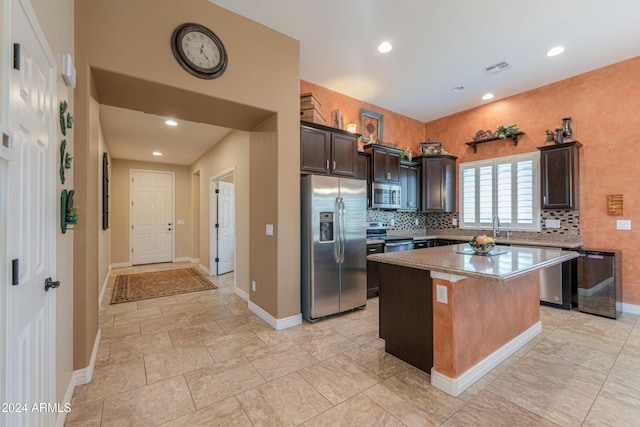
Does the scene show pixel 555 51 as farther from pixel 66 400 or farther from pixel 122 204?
pixel 122 204

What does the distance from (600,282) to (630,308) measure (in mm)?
609

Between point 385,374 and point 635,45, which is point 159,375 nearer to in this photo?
point 385,374

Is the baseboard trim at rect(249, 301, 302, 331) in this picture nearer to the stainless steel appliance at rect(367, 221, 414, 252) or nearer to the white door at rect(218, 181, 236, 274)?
the stainless steel appliance at rect(367, 221, 414, 252)

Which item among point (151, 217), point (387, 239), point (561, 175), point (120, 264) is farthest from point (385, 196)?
point (120, 264)

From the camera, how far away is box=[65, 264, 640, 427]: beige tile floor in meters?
1.80

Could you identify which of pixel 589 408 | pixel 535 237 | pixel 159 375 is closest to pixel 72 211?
pixel 159 375

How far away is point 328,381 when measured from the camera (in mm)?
2182

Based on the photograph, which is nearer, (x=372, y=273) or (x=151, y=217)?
(x=372, y=273)

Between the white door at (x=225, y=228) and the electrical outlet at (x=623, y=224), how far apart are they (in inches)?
242

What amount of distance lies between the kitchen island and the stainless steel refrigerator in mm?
911

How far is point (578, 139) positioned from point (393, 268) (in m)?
3.77

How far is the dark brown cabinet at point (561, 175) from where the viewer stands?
396 centimetres

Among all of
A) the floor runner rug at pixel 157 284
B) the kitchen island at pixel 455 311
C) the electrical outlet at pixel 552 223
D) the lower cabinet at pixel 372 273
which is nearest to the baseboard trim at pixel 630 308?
the electrical outlet at pixel 552 223

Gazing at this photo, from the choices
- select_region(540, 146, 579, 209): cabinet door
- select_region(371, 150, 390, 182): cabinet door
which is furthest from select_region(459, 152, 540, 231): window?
select_region(371, 150, 390, 182): cabinet door
